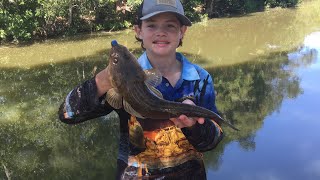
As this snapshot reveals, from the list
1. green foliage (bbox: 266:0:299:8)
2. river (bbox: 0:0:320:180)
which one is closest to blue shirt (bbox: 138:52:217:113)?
river (bbox: 0:0:320:180)

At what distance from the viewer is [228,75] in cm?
1068

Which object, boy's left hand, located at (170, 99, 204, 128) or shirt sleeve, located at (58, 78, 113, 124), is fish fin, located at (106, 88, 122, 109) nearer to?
shirt sleeve, located at (58, 78, 113, 124)

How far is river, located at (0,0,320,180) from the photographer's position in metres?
5.51

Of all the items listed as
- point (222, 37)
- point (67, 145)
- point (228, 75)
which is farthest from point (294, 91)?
point (222, 37)

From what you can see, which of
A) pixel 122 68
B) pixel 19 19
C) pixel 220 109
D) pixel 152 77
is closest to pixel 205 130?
pixel 152 77

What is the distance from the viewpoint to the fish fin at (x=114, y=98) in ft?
5.51

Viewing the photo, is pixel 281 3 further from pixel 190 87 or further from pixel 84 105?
pixel 84 105

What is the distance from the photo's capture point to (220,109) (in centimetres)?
764

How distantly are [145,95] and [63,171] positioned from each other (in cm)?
406

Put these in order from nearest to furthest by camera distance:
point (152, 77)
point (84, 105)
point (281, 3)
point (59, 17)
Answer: point (152, 77) < point (84, 105) < point (59, 17) < point (281, 3)

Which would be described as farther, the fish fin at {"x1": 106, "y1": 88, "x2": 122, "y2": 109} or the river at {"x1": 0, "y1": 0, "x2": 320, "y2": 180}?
the river at {"x1": 0, "y1": 0, "x2": 320, "y2": 180}

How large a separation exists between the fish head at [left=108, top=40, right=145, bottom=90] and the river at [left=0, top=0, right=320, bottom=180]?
3.72 metres

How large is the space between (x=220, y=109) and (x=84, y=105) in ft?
19.8

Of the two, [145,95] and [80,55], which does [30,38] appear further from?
[145,95]
